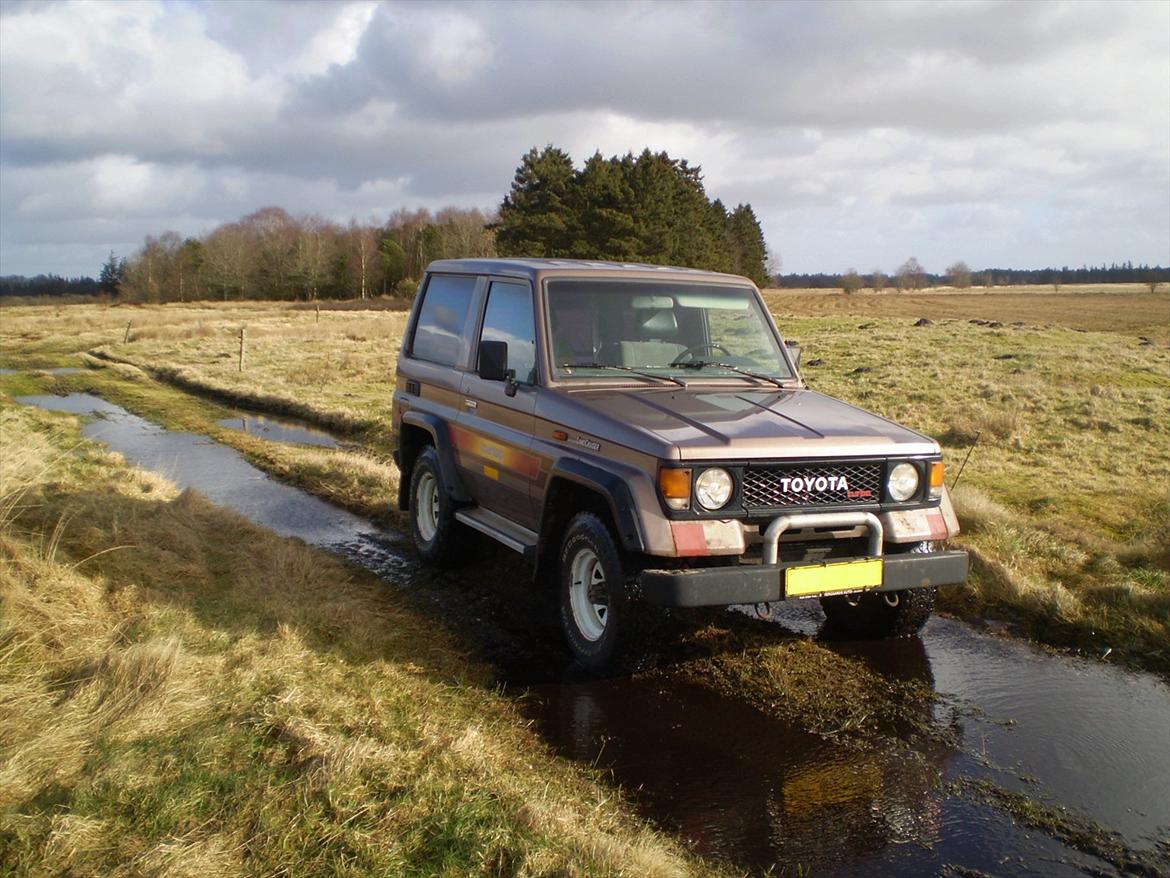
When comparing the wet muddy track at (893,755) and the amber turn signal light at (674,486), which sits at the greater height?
the amber turn signal light at (674,486)

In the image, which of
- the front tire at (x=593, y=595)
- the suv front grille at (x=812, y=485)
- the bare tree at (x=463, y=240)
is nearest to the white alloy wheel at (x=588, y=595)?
the front tire at (x=593, y=595)

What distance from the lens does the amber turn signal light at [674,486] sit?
4711mm

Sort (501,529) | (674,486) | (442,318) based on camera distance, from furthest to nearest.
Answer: (442,318) → (501,529) → (674,486)

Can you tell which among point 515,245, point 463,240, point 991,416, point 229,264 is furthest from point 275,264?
point 991,416

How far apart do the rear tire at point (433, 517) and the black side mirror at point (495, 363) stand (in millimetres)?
1140

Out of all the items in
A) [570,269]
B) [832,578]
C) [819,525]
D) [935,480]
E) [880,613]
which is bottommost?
[880,613]

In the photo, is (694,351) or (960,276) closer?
(694,351)

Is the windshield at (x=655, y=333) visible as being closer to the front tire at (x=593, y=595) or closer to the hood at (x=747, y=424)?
the hood at (x=747, y=424)

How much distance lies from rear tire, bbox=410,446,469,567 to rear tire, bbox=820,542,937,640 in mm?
2621

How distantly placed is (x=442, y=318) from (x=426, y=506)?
4.68ft

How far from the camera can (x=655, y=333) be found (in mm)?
6289

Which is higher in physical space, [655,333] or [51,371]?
[655,333]

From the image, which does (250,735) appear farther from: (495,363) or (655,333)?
(655,333)

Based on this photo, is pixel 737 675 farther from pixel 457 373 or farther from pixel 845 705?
pixel 457 373
